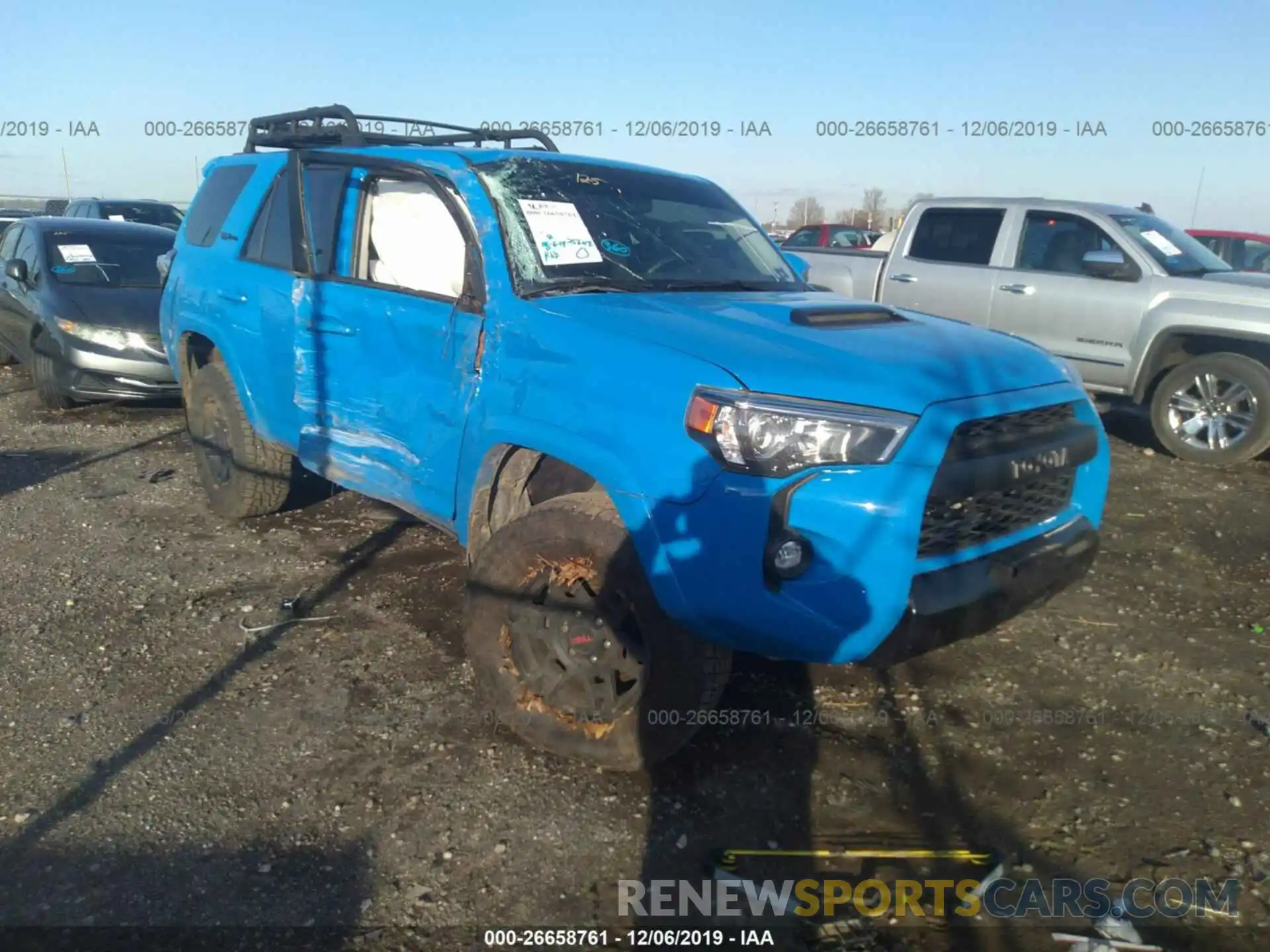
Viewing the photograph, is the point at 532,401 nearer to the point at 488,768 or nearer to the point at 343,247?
the point at 488,768

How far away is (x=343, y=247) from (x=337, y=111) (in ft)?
3.12

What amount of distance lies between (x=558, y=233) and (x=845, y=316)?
3.61ft

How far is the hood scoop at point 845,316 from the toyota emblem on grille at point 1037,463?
73 centimetres

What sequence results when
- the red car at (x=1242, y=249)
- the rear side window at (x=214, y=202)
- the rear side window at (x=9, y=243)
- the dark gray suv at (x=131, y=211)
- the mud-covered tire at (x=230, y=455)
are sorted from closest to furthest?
the mud-covered tire at (x=230, y=455) < the rear side window at (x=214, y=202) < the rear side window at (x=9, y=243) < the red car at (x=1242, y=249) < the dark gray suv at (x=131, y=211)

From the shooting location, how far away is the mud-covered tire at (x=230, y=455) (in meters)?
5.08

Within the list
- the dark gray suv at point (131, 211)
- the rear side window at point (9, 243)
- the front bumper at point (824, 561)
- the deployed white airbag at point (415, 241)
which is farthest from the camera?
the dark gray suv at point (131, 211)

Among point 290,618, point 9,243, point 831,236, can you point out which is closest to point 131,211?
point 9,243

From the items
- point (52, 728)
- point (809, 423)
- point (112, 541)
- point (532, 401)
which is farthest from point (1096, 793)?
point (112, 541)

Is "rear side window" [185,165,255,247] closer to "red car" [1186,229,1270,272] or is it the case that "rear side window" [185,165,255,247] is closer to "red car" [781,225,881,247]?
"red car" [1186,229,1270,272]

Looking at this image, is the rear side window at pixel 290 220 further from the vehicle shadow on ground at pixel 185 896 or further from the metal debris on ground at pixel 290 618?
the vehicle shadow on ground at pixel 185 896

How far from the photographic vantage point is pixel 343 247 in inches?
164

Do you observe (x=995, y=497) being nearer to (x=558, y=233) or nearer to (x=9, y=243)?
(x=558, y=233)

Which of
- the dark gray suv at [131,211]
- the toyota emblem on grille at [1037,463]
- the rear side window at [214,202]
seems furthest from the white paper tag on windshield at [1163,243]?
the dark gray suv at [131,211]

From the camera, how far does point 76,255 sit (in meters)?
8.30
